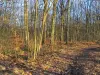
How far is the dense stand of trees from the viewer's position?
832 inches

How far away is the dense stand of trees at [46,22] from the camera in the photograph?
21141mm

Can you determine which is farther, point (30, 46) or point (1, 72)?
point (30, 46)

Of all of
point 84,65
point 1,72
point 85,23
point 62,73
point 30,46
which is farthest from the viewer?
point 85,23

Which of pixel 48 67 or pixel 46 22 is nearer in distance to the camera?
pixel 48 67

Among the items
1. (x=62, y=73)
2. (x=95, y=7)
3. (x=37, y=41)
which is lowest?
(x=62, y=73)

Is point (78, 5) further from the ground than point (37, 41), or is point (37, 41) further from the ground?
point (78, 5)

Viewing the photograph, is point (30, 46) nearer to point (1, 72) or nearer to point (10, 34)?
point (10, 34)

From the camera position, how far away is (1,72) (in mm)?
13992

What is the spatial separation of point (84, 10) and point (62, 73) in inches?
1814

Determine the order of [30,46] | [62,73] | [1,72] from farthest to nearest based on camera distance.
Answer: [30,46], [62,73], [1,72]

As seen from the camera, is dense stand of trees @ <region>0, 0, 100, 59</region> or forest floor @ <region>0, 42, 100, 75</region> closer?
forest floor @ <region>0, 42, 100, 75</region>

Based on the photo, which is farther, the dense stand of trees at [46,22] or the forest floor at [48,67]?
the dense stand of trees at [46,22]

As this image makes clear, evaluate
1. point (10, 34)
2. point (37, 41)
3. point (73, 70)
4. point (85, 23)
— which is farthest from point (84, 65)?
point (85, 23)

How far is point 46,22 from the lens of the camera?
112 feet
